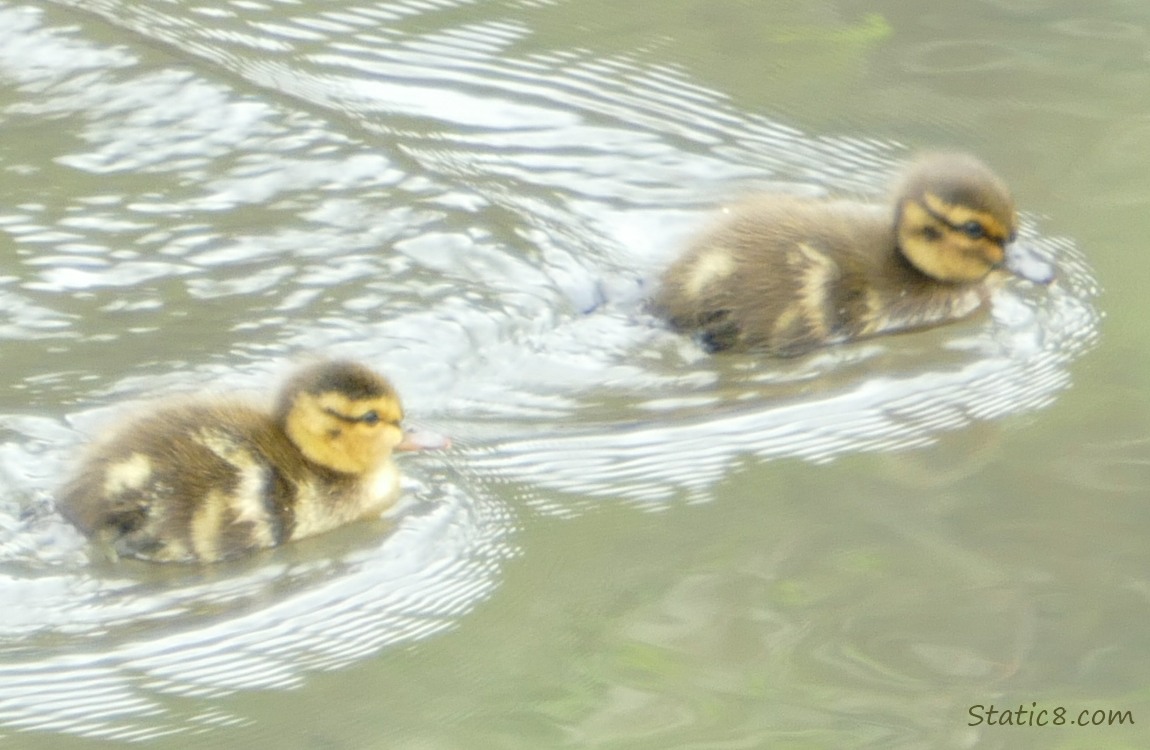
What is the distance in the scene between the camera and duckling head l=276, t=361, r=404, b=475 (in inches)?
123

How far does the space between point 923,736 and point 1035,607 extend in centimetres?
38

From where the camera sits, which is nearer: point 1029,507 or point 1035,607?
point 1035,607

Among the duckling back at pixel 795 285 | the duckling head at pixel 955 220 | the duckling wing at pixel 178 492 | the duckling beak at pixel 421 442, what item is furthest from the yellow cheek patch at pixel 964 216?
the duckling wing at pixel 178 492

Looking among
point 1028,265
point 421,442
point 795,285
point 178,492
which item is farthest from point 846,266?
point 178,492

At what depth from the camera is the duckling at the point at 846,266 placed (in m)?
3.76

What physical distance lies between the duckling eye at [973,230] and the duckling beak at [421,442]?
129cm

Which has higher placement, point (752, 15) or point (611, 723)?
point (752, 15)

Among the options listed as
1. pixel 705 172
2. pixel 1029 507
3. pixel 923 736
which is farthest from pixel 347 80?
pixel 923 736

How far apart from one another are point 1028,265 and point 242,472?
168 cm

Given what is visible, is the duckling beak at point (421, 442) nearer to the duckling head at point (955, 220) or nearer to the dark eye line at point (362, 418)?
the dark eye line at point (362, 418)

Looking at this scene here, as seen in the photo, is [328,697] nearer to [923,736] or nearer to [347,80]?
[923,736]

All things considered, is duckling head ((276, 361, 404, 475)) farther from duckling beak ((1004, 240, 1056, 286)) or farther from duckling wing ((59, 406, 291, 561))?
duckling beak ((1004, 240, 1056, 286))

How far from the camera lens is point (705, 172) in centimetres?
443

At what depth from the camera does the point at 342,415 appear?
3.13 m
